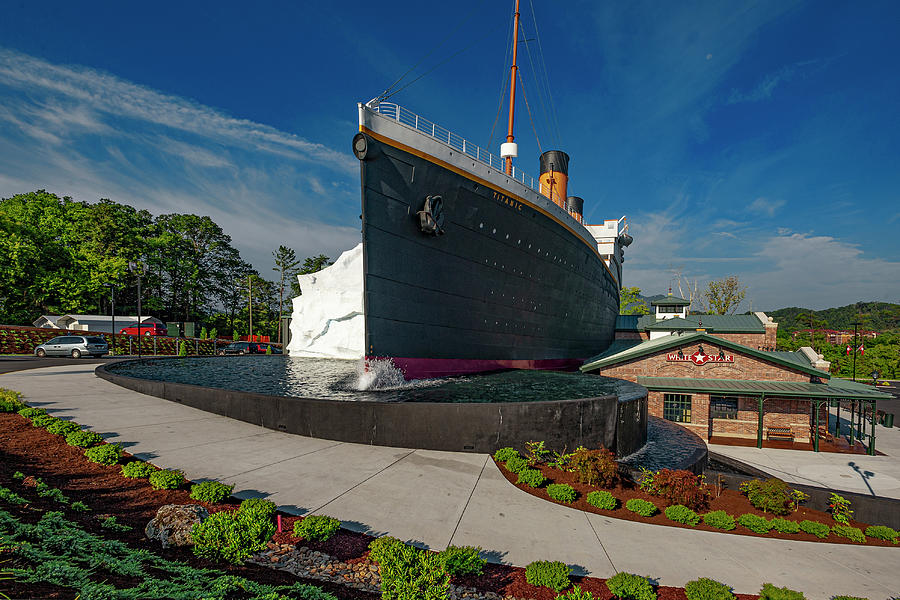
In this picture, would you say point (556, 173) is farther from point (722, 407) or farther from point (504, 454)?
point (504, 454)

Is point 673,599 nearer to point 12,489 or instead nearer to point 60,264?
point 12,489

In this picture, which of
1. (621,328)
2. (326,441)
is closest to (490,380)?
(326,441)

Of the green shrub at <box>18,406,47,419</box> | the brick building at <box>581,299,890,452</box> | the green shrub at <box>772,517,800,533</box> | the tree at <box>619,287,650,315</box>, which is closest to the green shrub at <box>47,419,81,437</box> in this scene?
the green shrub at <box>18,406,47,419</box>

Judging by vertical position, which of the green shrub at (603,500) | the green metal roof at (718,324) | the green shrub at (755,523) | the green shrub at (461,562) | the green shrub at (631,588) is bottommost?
the green shrub at (755,523)

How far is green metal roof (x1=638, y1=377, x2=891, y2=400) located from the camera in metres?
15.9

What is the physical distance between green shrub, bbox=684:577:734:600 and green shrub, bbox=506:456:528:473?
157 inches

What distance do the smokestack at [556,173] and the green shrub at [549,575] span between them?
81.2ft

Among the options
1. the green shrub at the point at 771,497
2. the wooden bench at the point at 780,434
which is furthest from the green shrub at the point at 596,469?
the wooden bench at the point at 780,434

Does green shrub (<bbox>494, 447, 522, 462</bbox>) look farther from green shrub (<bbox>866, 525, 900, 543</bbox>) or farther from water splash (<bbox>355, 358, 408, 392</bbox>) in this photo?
green shrub (<bbox>866, 525, 900, 543</bbox>)

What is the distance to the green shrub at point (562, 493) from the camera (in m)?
7.20

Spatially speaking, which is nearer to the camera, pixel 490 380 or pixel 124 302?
pixel 490 380

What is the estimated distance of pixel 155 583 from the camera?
3.49 m

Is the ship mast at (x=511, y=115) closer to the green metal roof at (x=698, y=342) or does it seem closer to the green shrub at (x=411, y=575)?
the green metal roof at (x=698, y=342)

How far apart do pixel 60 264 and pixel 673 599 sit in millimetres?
60886
